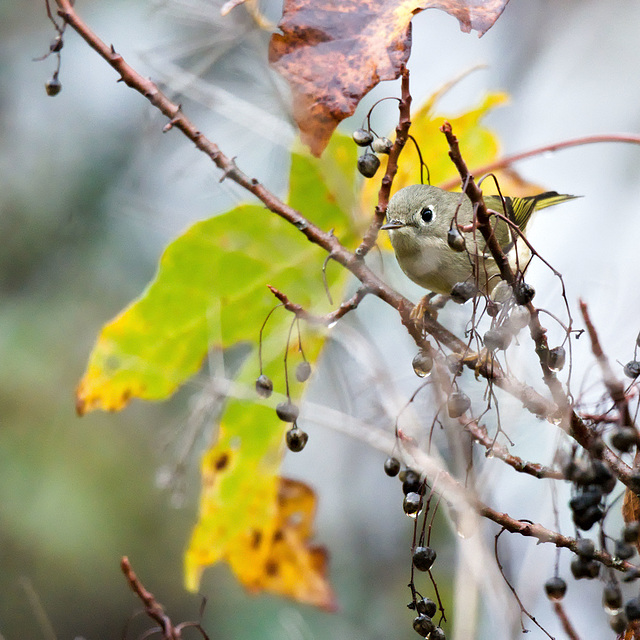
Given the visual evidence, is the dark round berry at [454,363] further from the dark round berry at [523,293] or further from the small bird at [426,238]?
the small bird at [426,238]

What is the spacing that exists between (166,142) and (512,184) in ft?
5.50

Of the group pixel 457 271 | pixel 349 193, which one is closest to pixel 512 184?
pixel 457 271

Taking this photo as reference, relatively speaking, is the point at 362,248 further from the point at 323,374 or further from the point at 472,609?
the point at 323,374

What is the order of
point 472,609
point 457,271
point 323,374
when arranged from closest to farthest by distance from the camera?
1. point 472,609
2. point 457,271
3. point 323,374

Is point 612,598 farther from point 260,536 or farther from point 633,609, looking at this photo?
point 260,536

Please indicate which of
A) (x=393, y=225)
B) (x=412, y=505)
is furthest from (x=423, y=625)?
(x=393, y=225)

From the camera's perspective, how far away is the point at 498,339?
1.05 m

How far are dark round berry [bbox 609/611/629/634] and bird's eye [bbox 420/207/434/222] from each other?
1.14 meters

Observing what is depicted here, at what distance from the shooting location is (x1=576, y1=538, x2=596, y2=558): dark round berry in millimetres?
A: 940

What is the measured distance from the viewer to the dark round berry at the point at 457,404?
3.49ft

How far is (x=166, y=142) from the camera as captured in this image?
320cm

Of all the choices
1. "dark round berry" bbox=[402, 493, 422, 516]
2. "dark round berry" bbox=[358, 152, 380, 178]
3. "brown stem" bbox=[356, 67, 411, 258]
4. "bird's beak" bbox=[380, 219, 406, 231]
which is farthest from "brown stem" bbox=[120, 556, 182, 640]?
"bird's beak" bbox=[380, 219, 406, 231]

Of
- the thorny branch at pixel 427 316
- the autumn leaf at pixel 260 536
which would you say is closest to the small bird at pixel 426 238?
the thorny branch at pixel 427 316

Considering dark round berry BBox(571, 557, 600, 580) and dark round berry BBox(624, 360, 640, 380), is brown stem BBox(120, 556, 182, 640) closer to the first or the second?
dark round berry BBox(571, 557, 600, 580)
